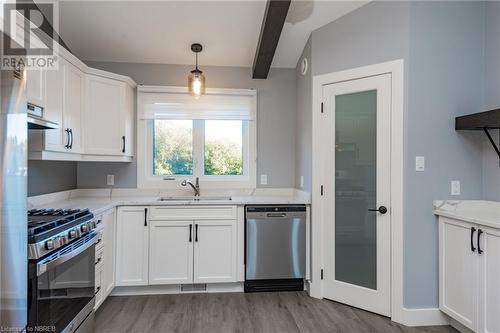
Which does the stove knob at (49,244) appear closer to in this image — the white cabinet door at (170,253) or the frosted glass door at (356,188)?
the white cabinet door at (170,253)

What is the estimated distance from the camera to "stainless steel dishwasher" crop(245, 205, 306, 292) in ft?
9.22

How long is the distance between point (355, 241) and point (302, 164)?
102 centimetres

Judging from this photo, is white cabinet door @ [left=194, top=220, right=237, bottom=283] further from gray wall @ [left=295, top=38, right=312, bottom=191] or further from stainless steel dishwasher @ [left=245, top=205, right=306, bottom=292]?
gray wall @ [left=295, top=38, right=312, bottom=191]

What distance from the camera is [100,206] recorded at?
245 cm

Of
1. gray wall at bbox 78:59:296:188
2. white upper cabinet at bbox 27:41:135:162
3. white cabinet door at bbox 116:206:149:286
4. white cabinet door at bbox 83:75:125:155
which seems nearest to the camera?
white upper cabinet at bbox 27:41:135:162

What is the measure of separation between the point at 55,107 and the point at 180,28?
140 centimetres

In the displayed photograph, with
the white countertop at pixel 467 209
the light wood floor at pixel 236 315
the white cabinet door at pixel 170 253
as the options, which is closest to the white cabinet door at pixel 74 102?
the white cabinet door at pixel 170 253

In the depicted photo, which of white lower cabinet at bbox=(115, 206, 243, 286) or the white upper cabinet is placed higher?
the white upper cabinet

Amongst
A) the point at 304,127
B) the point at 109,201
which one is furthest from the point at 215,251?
the point at 304,127

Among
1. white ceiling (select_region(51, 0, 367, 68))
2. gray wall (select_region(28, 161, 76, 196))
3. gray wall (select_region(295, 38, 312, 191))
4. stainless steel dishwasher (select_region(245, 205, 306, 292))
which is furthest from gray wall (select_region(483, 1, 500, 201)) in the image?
gray wall (select_region(28, 161, 76, 196))

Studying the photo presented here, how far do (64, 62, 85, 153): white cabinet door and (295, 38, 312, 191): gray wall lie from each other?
2.33m

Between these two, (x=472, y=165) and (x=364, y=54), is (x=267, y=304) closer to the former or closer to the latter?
(x=472, y=165)

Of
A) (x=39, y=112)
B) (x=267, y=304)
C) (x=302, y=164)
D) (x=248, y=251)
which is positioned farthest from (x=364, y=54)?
(x=39, y=112)

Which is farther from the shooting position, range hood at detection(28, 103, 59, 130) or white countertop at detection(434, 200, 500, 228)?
white countertop at detection(434, 200, 500, 228)
